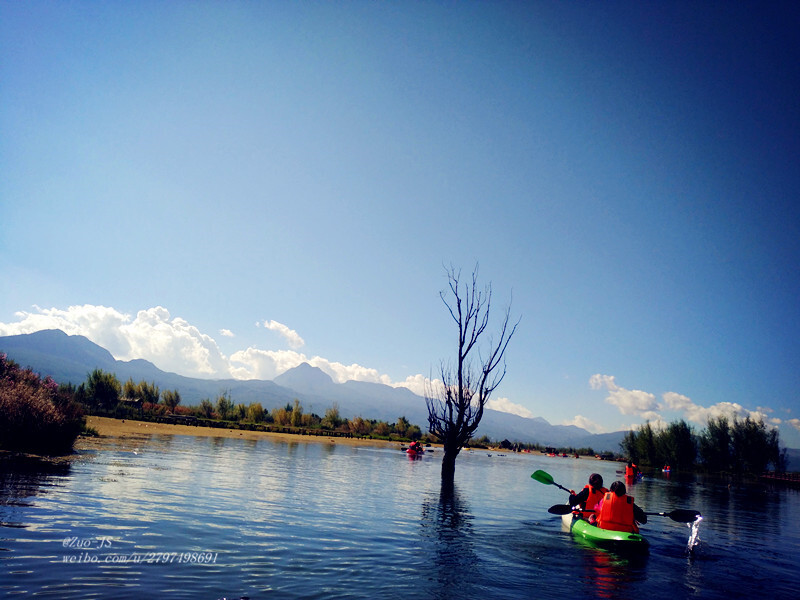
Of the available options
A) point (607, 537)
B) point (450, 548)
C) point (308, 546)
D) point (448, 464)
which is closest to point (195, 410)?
point (448, 464)

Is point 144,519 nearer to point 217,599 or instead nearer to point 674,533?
point 217,599

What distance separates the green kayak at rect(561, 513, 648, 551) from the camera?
1208cm

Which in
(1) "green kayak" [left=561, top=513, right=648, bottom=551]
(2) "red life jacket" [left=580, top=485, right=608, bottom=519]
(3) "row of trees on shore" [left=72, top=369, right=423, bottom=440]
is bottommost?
(3) "row of trees on shore" [left=72, top=369, right=423, bottom=440]

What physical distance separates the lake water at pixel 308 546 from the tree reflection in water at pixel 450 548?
0.05m

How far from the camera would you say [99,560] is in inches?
307

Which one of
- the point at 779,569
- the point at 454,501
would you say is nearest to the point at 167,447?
the point at 454,501

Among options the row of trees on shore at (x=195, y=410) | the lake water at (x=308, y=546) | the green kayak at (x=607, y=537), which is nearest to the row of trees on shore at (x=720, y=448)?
the row of trees on shore at (x=195, y=410)

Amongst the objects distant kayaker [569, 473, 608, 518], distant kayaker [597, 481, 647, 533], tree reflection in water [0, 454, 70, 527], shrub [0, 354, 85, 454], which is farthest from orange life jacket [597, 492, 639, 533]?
shrub [0, 354, 85, 454]

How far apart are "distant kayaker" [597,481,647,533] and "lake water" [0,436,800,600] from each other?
2.93ft

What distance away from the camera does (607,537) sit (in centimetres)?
1252

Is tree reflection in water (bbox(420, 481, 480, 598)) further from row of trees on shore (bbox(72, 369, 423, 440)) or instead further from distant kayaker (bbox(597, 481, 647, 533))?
row of trees on shore (bbox(72, 369, 423, 440))

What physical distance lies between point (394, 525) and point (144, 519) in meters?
6.51

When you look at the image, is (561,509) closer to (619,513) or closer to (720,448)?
(619,513)

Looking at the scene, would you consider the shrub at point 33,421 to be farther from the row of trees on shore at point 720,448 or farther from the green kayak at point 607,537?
the row of trees on shore at point 720,448
